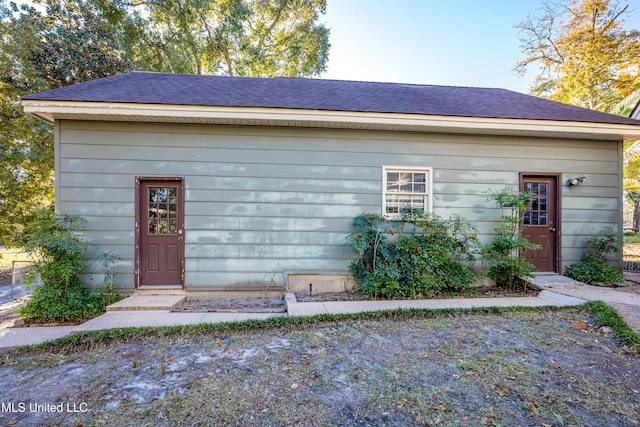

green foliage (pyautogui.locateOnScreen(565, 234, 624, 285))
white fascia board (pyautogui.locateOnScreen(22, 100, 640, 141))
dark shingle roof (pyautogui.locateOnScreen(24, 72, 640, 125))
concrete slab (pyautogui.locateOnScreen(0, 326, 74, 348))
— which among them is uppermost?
dark shingle roof (pyautogui.locateOnScreen(24, 72, 640, 125))

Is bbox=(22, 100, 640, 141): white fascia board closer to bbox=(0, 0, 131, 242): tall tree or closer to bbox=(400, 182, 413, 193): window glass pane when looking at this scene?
bbox=(400, 182, 413, 193): window glass pane

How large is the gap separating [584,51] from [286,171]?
17.1 meters

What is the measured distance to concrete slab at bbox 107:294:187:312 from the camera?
13.2 ft

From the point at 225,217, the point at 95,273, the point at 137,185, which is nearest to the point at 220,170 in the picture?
the point at 225,217

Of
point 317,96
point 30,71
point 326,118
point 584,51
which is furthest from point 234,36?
point 584,51

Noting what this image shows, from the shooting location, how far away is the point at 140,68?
10570 mm

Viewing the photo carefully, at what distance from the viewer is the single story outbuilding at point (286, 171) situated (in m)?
4.61

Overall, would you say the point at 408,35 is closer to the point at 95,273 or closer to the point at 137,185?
the point at 137,185

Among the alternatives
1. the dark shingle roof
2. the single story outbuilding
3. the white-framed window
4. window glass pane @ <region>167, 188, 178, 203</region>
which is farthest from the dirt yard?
the dark shingle roof

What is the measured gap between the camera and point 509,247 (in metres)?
4.79

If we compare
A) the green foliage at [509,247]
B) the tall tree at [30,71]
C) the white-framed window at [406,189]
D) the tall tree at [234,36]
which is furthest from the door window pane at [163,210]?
the tall tree at [234,36]

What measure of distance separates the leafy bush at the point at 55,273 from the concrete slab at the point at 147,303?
0.37 metres

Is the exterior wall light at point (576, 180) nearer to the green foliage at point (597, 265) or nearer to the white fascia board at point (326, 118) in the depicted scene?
the white fascia board at point (326, 118)

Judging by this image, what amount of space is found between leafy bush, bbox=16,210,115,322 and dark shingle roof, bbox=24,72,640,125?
6.78 ft
